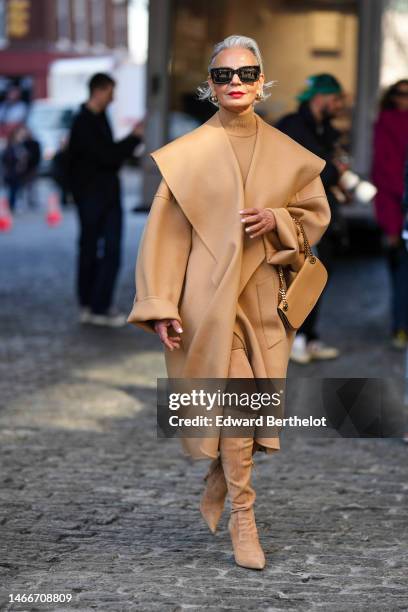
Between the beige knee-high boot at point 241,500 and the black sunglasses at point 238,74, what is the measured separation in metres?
1.30

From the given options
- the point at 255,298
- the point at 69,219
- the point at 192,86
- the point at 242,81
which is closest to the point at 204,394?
the point at 255,298

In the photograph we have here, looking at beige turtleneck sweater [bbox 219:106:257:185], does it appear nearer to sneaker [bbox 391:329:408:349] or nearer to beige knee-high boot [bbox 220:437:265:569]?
beige knee-high boot [bbox 220:437:265:569]

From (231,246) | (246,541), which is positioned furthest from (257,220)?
(246,541)

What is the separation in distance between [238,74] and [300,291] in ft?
2.68

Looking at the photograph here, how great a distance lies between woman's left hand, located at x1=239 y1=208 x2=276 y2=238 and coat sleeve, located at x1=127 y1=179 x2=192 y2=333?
267 mm

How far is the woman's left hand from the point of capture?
4543mm

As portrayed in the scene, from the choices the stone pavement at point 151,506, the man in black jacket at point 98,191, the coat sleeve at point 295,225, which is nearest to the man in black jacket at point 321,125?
the stone pavement at point 151,506

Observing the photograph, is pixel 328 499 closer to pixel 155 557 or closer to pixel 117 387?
pixel 155 557

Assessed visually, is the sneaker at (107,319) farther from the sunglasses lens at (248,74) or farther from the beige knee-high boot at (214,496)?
the sunglasses lens at (248,74)

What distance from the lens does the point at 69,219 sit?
78.0ft

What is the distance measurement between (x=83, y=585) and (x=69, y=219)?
64.2ft

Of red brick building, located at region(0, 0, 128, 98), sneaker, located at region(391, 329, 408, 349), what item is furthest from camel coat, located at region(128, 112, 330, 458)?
red brick building, located at region(0, 0, 128, 98)

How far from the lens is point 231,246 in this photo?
460cm

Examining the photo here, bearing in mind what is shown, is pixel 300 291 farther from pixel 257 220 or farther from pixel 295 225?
pixel 257 220
